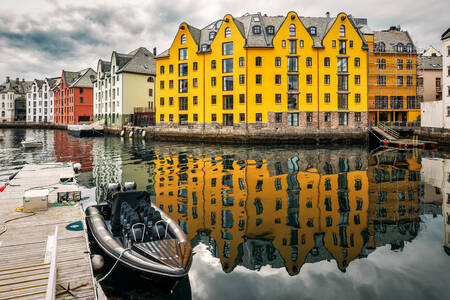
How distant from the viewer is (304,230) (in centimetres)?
1314

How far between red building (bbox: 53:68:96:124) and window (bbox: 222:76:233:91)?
6521cm

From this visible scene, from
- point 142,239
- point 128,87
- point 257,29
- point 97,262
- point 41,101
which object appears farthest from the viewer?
point 41,101

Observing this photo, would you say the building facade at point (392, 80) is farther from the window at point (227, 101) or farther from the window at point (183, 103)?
the window at point (183, 103)

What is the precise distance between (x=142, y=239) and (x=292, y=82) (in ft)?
161

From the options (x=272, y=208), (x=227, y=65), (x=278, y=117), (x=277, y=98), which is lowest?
(x=272, y=208)

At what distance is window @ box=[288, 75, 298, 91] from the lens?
54.2 m

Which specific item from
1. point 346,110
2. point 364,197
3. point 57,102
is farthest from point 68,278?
point 57,102

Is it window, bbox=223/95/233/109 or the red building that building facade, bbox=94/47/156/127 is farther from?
window, bbox=223/95/233/109

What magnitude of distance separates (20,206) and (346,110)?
5110 centimetres

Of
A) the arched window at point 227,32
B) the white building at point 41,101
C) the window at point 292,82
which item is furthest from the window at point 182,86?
the white building at point 41,101

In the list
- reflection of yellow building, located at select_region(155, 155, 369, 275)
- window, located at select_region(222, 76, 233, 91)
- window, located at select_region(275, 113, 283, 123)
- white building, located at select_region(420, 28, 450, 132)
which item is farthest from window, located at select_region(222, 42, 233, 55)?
reflection of yellow building, located at select_region(155, 155, 369, 275)

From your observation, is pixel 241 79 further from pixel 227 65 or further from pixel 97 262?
pixel 97 262

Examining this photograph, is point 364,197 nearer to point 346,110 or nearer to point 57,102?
point 346,110

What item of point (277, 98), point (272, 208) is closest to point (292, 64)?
point (277, 98)
